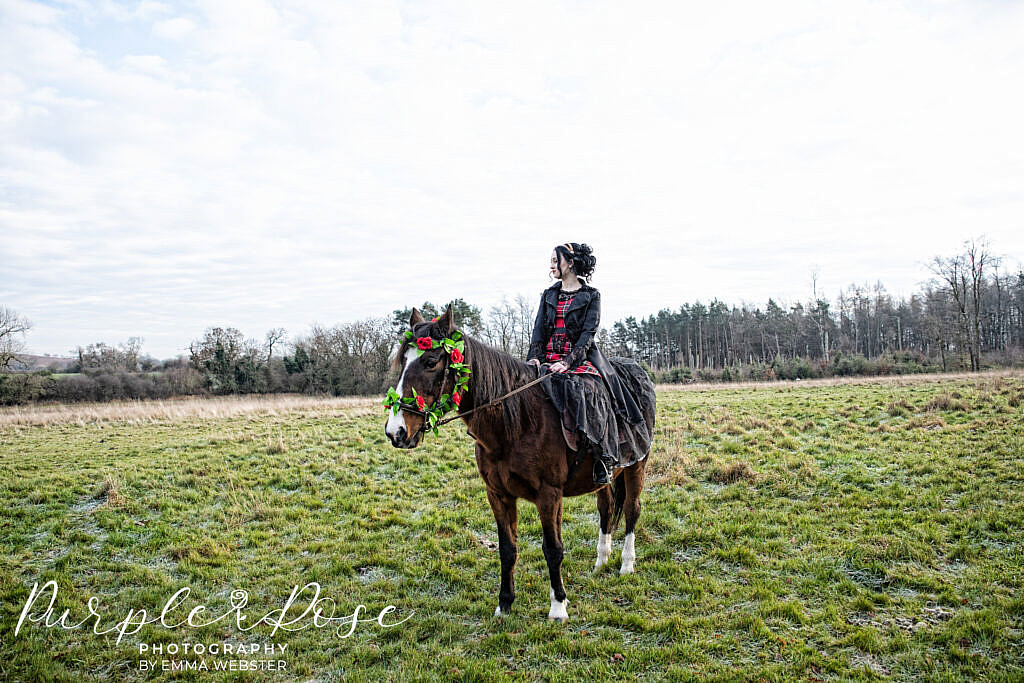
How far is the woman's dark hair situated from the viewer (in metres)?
5.15

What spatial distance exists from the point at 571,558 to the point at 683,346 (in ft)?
225

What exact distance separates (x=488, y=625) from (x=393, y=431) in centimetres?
224

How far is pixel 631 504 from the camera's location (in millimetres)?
6055

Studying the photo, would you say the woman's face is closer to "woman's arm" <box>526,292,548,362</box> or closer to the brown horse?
"woman's arm" <box>526,292,548,362</box>

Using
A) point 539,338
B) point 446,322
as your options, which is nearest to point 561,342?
point 539,338

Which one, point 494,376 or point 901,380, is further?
point 901,380

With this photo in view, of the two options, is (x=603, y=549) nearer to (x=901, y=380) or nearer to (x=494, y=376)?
(x=494, y=376)

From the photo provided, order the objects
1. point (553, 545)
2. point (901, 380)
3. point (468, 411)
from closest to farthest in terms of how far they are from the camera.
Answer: point (468, 411) < point (553, 545) < point (901, 380)

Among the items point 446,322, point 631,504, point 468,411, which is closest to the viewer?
point 446,322

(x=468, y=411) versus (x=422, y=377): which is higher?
(x=422, y=377)

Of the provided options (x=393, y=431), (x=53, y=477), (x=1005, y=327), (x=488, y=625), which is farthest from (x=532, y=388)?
(x=1005, y=327)

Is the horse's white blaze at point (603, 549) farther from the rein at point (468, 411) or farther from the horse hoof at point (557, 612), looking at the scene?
the rein at point (468, 411)

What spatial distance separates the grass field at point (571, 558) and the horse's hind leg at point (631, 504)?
0.31 metres

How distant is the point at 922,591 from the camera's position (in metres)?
4.81
